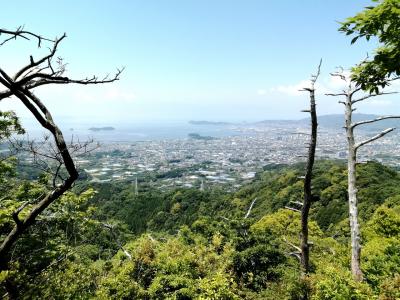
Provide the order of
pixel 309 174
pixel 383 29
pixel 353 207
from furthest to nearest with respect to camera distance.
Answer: pixel 309 174 → pixel 353 207 → pixel 383 29

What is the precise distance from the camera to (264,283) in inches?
552

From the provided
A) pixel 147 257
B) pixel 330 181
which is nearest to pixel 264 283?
pixel 147 257

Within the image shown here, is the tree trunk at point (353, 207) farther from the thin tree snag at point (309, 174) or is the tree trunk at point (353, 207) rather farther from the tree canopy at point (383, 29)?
the tree canopy at point (383, 29)

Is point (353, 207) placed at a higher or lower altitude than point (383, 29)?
lower

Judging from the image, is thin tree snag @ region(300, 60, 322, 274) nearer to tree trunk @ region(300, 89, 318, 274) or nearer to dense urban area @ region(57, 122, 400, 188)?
tree trunk @ region(300, 89, 318, 274)

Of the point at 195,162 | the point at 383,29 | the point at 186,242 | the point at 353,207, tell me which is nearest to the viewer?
the point at 383,29

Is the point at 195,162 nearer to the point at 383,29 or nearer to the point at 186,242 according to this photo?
the point at 186,242

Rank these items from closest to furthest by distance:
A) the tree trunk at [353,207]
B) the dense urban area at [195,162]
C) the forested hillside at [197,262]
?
the forested hillside at [197,262] → the tree trunk at [353,207] → the dense urban area at [195,162]

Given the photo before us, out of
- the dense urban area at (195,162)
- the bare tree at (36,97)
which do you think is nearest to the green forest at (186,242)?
the bare tree at (36,97)

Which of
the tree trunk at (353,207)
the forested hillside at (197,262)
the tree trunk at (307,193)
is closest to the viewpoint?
the forested hillside at (197,262)

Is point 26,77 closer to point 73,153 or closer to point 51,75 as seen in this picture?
point 51,75

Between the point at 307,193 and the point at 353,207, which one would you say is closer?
the point at 353,207

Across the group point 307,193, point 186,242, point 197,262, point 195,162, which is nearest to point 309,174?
point 307,193

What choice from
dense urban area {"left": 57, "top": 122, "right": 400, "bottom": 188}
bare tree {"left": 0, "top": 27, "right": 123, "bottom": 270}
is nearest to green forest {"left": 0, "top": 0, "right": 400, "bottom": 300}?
bare tree {"left": 0, "top": 27, "right": 123, "bottom": 270}
